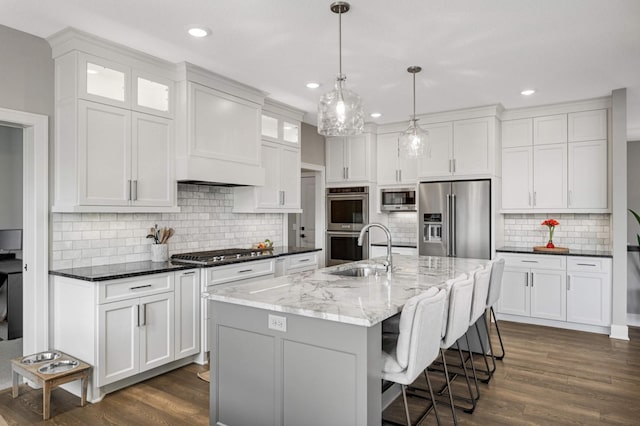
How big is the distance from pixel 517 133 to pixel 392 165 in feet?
5.52

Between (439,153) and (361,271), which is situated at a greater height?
(439,153)

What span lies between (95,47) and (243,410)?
2.85 m

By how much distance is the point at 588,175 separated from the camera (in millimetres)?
4957

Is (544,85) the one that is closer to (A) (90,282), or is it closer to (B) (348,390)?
(B) (348,390)

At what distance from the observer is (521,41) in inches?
128

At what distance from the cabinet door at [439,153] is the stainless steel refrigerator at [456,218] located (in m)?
0.17

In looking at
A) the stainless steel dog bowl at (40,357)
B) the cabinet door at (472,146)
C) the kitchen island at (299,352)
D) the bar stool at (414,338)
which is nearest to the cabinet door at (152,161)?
the stainless steel dog bowl at (40,357)

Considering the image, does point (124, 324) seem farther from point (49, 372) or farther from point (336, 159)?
point (336, 159)

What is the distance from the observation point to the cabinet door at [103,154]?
3.15 meters

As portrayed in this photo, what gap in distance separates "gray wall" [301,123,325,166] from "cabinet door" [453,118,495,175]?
1.99 meters

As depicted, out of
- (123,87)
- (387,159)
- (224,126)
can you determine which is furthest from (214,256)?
(387,159)

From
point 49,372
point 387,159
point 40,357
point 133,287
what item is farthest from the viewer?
point 387,159

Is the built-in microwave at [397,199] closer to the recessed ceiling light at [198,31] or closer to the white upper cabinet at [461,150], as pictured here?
the white upper cabinet at [461,150]

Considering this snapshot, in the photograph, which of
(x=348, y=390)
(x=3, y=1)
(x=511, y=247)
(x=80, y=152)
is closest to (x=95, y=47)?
(x=3, y=1)
